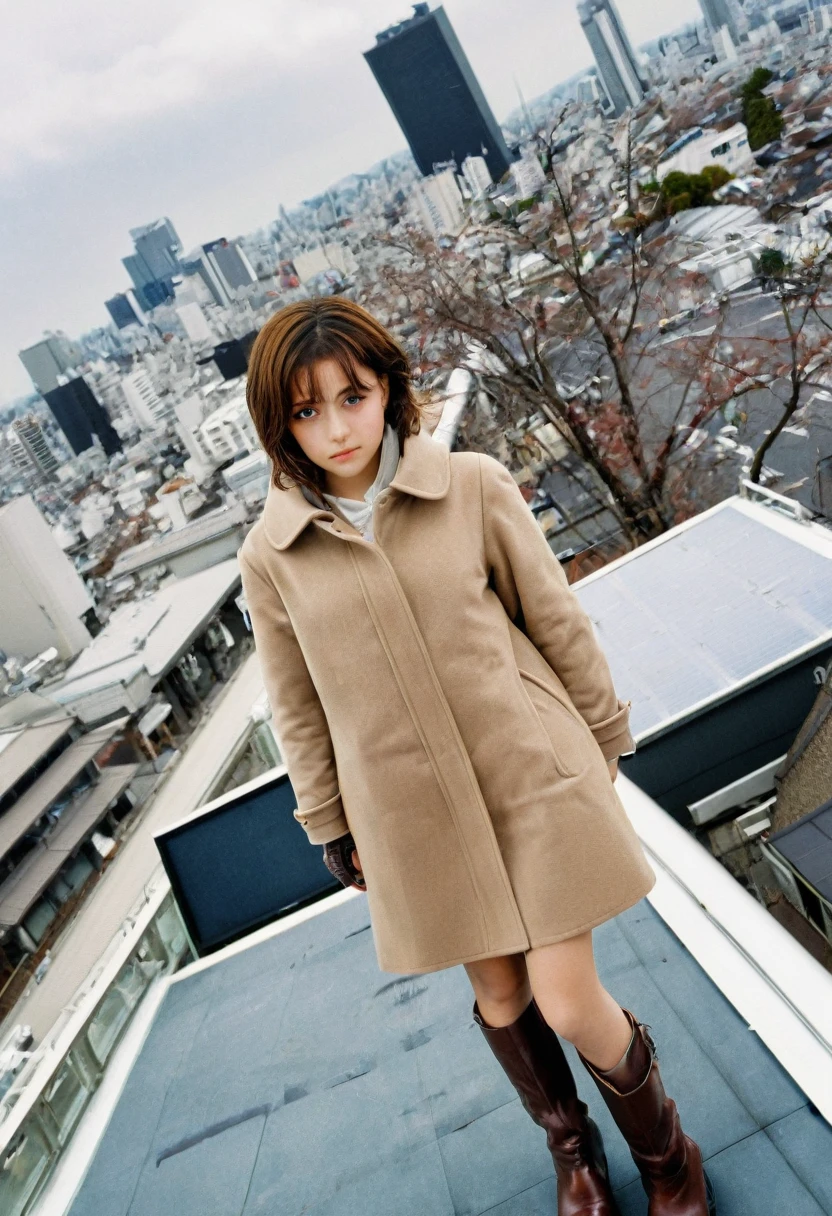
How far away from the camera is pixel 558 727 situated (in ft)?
3.27

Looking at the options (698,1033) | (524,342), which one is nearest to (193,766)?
(524,342)

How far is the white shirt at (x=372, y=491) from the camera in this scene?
3.43 ft

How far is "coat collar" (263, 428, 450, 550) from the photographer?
98 cm

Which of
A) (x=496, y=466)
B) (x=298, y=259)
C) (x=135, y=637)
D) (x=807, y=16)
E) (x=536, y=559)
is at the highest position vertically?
(x=298, y=259)

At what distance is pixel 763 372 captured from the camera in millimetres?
6449

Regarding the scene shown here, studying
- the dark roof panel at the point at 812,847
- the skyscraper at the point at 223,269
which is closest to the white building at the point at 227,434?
the skyscraper at the point at 223,269

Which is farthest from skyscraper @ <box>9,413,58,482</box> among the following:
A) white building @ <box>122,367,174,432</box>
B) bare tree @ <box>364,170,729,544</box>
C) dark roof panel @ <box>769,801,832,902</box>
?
dark roof panel @ <box>769,801,832,902</box>

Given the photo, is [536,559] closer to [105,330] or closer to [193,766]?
[193,766]

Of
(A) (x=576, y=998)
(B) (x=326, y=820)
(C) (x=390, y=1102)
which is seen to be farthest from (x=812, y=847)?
(B) (x=326, y=820)

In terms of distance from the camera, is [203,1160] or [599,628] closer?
[203,1160]

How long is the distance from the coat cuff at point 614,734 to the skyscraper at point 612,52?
1037cm

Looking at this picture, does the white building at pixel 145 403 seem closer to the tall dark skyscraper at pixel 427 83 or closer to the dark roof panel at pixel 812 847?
the tall dark skyscraper at pixel 427 83

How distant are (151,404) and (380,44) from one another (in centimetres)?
934

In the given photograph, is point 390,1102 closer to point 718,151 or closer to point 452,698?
point 452,698
